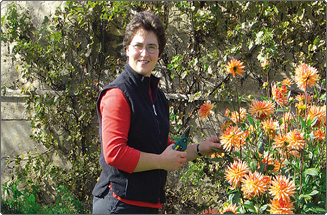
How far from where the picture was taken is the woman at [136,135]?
1626 millimetres

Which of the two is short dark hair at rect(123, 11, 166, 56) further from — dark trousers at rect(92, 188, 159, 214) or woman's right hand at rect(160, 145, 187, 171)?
dark trousers at rect(92, 188, 159, 214)

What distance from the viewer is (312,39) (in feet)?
12.0

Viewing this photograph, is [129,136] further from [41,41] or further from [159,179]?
[41,41]

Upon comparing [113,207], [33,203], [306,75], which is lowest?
[33,203]

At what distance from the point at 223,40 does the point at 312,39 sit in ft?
2.90

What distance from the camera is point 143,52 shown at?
181cm

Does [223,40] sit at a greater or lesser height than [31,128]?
greater

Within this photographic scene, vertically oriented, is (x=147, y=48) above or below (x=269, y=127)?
above

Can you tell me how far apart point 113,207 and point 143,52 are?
2.51 feet

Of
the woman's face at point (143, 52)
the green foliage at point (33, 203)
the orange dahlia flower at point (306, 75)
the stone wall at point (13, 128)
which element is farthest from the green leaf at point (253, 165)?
the stone wall at point (13, 128)

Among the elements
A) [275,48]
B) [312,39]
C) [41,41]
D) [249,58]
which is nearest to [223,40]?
[249,58]

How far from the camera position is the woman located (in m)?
1.63

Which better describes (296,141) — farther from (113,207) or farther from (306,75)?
(113,207)

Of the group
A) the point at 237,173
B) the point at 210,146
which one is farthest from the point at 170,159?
the point at 210,146
